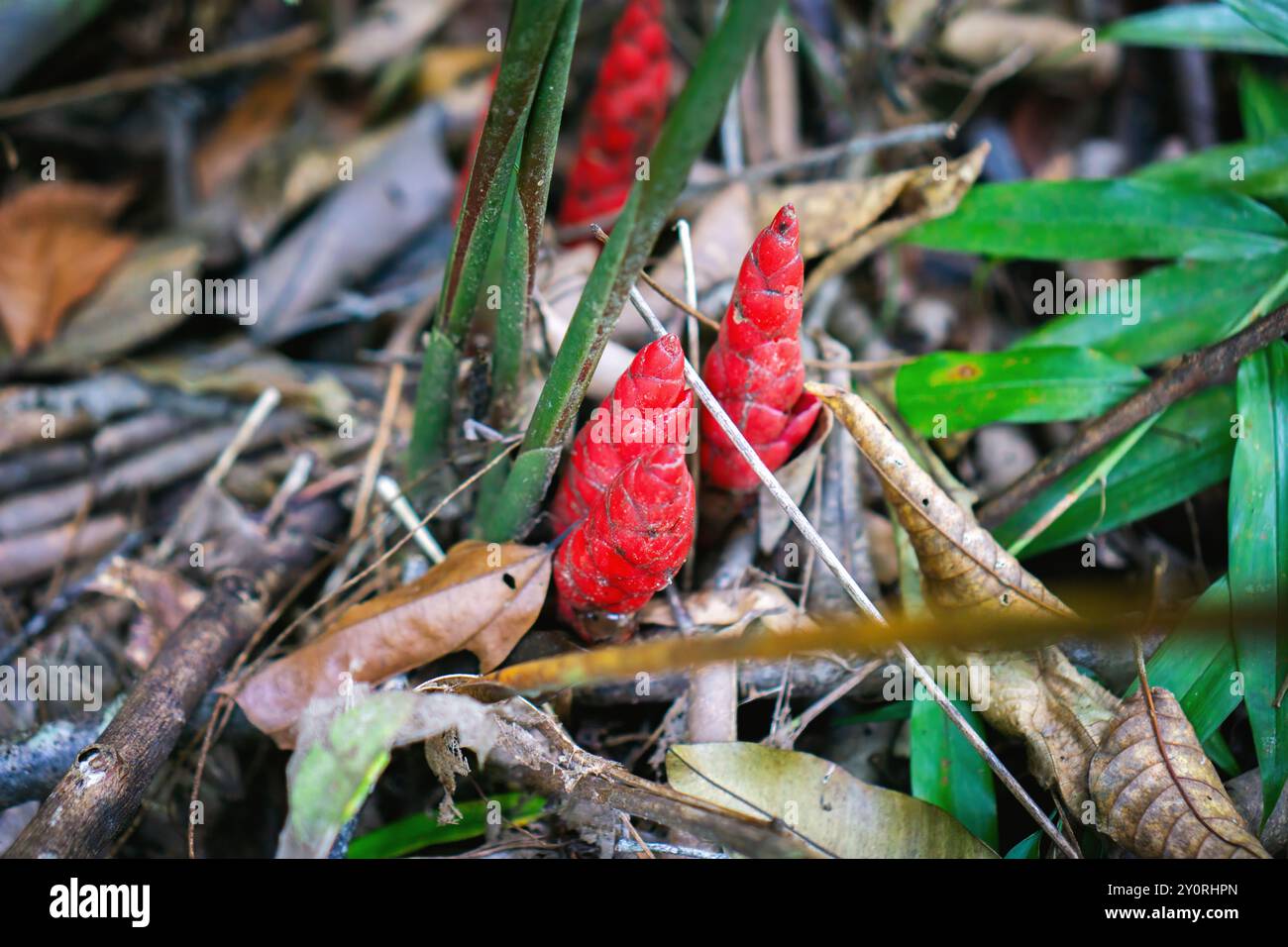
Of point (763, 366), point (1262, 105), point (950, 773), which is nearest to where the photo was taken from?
point (763, 366)

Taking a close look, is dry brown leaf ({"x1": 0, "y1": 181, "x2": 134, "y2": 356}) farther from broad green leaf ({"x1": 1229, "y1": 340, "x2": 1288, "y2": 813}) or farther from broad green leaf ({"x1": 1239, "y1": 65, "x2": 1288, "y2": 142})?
broad green leaf ({"x1": 1239, "y1": 65, "x2": 1288, "y2": 142})

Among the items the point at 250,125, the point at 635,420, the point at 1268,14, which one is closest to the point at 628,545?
the point at 635,420

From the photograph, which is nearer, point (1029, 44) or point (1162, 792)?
point (1162, 792)

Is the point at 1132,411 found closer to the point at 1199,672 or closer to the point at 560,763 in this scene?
the point at 1199,672

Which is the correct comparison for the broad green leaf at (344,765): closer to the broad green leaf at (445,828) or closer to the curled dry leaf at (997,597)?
the broad green leaf at (445,828)

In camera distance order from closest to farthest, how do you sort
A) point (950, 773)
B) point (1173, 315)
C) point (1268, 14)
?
point (950, 773) → point (1268, 14) → point (1173, 315)
